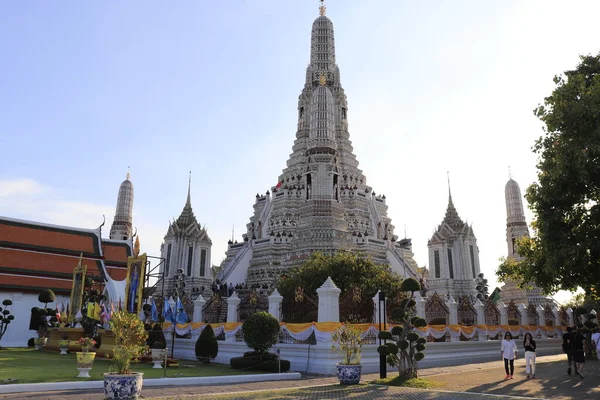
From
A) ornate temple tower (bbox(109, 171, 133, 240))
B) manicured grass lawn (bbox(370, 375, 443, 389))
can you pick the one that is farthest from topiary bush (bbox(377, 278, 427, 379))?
ornate temple tower (bbox(109, 171, 133, 240))

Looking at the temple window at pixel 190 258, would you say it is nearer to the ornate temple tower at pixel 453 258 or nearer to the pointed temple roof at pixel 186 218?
the pointed temple roof at pixel 186 218

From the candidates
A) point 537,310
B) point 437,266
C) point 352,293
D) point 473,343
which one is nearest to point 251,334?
point 352,293

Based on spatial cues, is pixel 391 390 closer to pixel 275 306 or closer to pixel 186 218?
pixel 275 306

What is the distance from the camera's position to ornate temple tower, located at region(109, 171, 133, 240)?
71375mm

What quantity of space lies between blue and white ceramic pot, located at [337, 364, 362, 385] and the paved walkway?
0.35 m

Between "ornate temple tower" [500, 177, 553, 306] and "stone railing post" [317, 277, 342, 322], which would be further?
"ornate temple tower" [500, 177, 553, 306]

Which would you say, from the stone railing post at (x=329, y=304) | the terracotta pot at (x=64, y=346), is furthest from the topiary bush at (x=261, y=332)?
the terracotta pot at (x=64, y=346)

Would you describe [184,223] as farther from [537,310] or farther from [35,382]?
[35,382]

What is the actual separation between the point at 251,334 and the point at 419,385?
705cm

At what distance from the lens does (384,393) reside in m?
11.9

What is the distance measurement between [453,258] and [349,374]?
48052 mm

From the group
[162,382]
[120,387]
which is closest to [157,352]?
[162,382]

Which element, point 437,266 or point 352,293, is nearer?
point 352,293

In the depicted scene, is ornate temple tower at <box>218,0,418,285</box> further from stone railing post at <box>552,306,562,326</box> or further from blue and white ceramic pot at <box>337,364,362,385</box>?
blue and white ceramic pot at <box>337,364,362,385</box>
